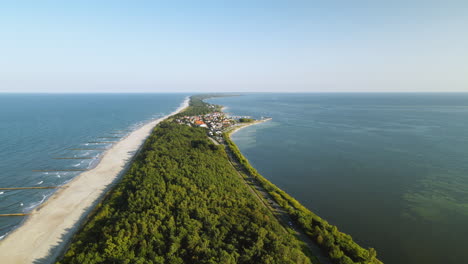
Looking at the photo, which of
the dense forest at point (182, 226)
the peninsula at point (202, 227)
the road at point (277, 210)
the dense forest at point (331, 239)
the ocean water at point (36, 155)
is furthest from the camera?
the ocean water at point (36, 155)

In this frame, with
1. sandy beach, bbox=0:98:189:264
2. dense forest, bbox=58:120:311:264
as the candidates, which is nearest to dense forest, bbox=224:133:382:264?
dense forest, bbox=58:120:311:264

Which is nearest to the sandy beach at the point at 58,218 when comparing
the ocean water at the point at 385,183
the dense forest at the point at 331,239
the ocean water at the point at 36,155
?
the ocean water at the point at 36,155

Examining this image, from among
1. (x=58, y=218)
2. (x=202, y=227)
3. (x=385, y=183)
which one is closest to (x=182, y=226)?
(x=202, y=227)

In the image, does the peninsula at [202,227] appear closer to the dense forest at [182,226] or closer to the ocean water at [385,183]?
the dense forest at [182,226]

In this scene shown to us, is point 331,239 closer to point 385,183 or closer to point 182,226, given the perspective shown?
point 182,226

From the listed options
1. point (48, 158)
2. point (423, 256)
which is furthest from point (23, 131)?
point (423, 256)

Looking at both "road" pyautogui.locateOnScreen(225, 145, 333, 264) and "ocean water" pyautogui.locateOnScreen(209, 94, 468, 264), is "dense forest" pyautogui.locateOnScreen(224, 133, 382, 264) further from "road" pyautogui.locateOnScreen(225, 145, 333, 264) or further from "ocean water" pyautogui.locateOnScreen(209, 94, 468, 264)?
"ocean water" pyautogui.locateOnScreen(209, 94, 468, 264)
